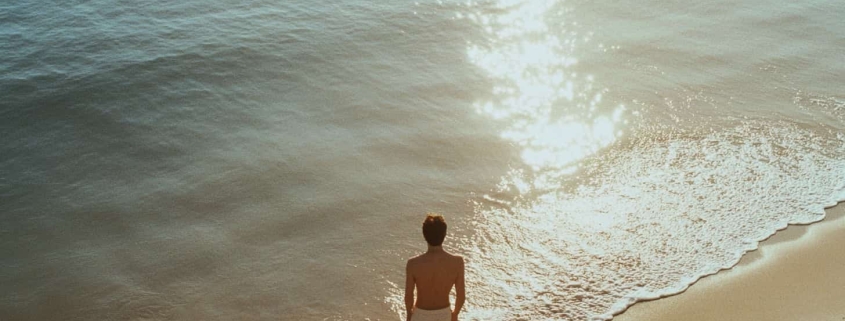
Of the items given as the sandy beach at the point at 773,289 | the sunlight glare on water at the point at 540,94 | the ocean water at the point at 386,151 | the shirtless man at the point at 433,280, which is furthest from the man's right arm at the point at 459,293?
the sunlight glare on water at the point at 540,94

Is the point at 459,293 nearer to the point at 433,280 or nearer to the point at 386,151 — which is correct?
the point at 433,280

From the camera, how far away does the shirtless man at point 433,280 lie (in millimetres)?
6066

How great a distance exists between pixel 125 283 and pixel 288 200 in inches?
92.4

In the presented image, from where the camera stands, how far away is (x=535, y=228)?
9.48 m

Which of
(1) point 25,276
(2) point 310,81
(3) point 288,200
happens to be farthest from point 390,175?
(1) point 25,276

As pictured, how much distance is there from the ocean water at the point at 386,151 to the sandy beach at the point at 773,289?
8.8 inches

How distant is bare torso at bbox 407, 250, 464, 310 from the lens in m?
6.07

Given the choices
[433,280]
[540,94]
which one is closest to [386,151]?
[540,94]

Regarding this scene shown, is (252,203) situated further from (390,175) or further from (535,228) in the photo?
(535,228)

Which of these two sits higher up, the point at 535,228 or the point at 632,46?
the point at 632,46

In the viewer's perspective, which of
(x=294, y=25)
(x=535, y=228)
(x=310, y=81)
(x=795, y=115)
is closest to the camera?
(x=535, y=228)

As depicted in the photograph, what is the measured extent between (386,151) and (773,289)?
5.46 m

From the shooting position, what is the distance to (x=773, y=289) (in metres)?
8.10

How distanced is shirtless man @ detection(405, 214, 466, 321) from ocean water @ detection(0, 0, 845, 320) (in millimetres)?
1814
